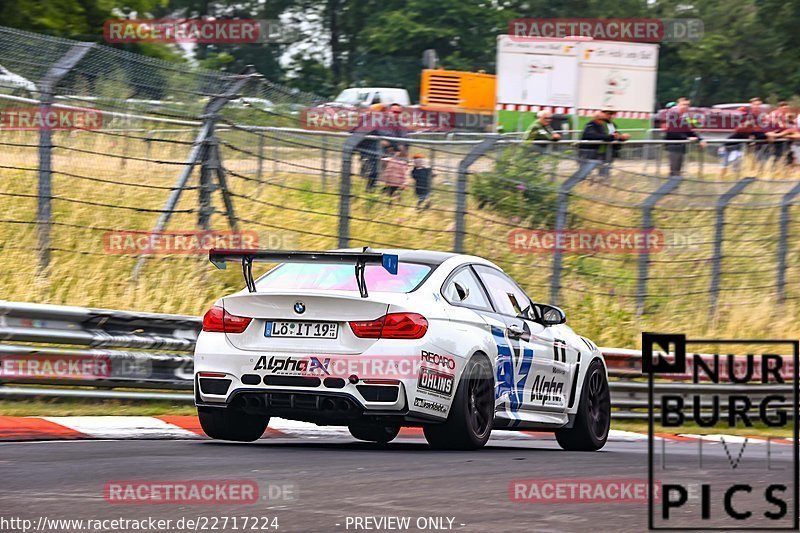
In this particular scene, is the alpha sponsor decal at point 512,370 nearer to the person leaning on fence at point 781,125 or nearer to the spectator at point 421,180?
the spectator at point 421,180

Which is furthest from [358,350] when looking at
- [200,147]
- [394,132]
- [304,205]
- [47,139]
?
[394,132]

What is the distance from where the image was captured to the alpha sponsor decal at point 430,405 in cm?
869

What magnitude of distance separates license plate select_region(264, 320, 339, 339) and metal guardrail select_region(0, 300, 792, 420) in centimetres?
328

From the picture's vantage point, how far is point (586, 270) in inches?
715

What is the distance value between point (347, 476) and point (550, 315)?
127 inches

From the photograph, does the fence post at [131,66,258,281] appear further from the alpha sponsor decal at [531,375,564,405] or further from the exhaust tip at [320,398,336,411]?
the exhaust tip at [320,398,336,411]

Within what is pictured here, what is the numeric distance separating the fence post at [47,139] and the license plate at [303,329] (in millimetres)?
5372

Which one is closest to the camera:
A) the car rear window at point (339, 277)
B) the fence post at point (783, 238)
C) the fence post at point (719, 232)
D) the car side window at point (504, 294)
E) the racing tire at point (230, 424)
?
the car rear window at point (339, 277)

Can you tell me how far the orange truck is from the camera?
3922cm

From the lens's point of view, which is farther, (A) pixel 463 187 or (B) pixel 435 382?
(A) pixel 463 187

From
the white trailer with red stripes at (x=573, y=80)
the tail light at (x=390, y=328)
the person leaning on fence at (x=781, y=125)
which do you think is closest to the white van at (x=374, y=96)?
the white trailer with red stripes at (x=573, y=80)

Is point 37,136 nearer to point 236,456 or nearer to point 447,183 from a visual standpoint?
point 447,183

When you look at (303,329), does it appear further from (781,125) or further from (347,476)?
(781,125)

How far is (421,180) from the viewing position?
634 inches
